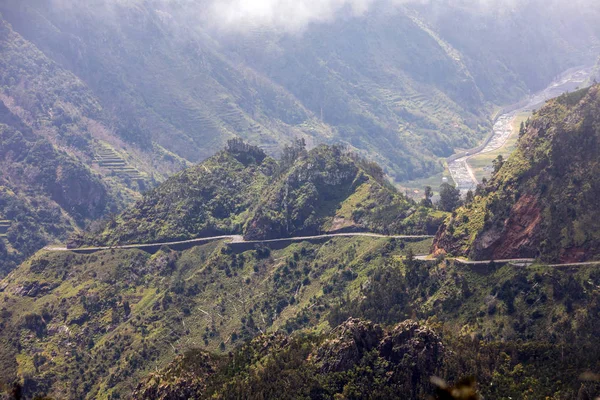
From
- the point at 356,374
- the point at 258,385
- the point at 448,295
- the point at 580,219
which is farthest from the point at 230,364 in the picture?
the point at 580,219

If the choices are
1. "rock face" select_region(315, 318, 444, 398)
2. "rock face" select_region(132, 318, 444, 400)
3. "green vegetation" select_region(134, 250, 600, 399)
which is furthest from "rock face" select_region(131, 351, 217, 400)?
"rock face" select_region(315, 318, 444, 398)

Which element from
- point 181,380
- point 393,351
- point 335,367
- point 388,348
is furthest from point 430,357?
point 181,380

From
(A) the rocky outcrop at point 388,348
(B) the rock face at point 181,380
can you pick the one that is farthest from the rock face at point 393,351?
(B) the rock face at point 181,380

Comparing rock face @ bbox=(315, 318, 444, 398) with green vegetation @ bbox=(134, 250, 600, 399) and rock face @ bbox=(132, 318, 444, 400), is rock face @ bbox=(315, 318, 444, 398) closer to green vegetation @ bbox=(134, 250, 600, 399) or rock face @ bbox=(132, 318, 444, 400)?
rock face @ bbox=(132, 318, 444, 400)


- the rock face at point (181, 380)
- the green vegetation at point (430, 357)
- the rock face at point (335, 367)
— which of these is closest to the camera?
the green vegetation at point (430, 357)

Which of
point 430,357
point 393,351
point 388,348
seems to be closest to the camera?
point 430,357

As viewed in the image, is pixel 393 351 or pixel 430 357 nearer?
pixel 430 357

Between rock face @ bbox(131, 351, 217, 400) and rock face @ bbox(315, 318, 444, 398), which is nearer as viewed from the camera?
A: rock face @ bbox(315, 318, 444, 398)

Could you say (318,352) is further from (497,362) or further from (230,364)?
(497,362)

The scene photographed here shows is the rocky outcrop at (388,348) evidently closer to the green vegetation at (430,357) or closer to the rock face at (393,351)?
the rock face at (393,351)

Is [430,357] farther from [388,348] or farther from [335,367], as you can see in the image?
[335,367]

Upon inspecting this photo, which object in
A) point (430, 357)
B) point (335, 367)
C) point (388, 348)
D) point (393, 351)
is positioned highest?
point (335, 367)

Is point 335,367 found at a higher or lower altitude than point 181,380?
lower
